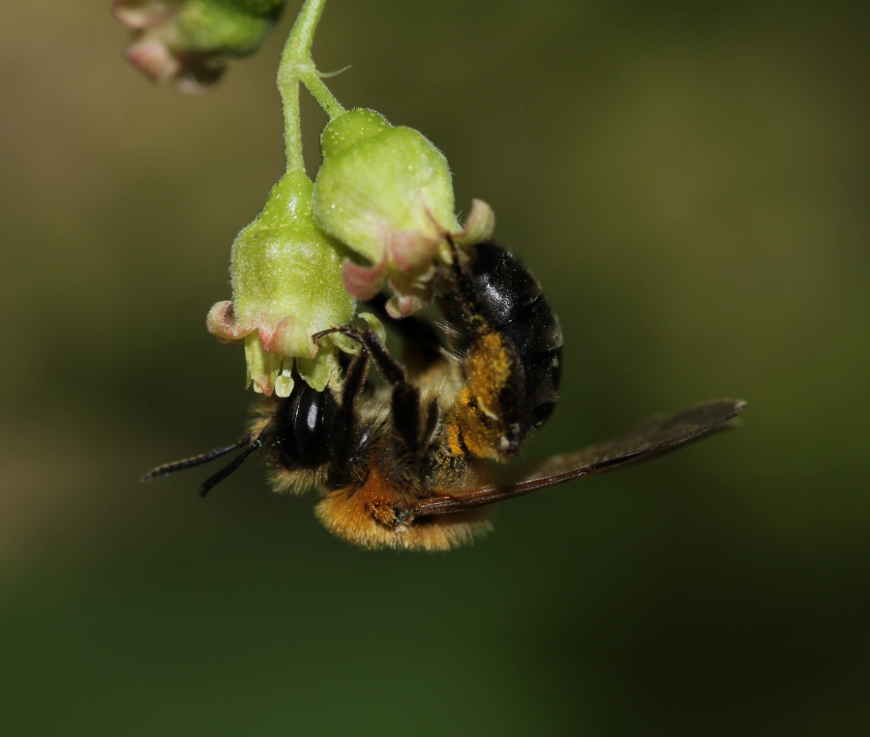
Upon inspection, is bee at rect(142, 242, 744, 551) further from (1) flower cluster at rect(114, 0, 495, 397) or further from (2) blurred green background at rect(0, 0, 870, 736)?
(2) blurred green background at rect(0, 0, 870, 736)

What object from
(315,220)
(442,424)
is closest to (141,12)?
(315,220)

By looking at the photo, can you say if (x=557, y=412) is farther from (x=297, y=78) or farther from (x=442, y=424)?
(x=297, y=78)

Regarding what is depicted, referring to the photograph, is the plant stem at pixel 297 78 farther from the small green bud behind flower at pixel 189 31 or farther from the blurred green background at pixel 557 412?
the blurred green background at pixel 557 412

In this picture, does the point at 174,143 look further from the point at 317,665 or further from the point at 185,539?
the point at 317,665

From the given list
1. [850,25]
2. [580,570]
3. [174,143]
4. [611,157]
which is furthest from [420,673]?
[850,25]

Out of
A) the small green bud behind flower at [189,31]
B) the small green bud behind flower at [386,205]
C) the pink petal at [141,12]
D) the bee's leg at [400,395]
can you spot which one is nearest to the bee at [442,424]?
the bee's leg at [400,395]

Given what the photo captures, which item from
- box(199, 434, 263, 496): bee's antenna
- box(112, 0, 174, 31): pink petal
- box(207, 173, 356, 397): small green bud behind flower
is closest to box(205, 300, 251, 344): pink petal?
box(207, 173, 356, 397): small green bud behind flower
